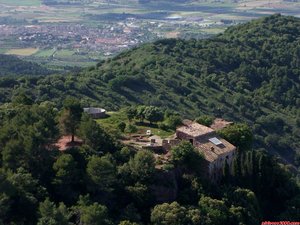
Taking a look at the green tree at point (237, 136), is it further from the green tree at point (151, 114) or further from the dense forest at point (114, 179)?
the green tree at point (151, 114)

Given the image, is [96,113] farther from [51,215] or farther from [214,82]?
[214,82]

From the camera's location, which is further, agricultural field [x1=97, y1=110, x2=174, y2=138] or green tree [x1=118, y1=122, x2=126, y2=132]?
green tree [x1=118, y1=122, x2=126, y2=132]

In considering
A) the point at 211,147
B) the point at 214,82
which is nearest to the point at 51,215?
the point at 211,147

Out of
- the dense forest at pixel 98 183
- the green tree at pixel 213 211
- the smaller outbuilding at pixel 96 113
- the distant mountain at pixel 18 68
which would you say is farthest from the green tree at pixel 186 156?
the distant mountain at pixel 18 68

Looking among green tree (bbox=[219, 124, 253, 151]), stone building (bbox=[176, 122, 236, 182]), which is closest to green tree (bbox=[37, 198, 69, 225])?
stone building (bbox=[176, 122, 236, 182])

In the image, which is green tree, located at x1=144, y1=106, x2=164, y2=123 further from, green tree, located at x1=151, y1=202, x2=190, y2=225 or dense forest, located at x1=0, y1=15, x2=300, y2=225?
green tree, located at x1=151, y1=202, x2=190, y2=225

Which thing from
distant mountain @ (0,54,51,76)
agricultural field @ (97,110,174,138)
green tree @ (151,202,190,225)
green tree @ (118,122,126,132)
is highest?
green tree @ (118,122,126,132)
